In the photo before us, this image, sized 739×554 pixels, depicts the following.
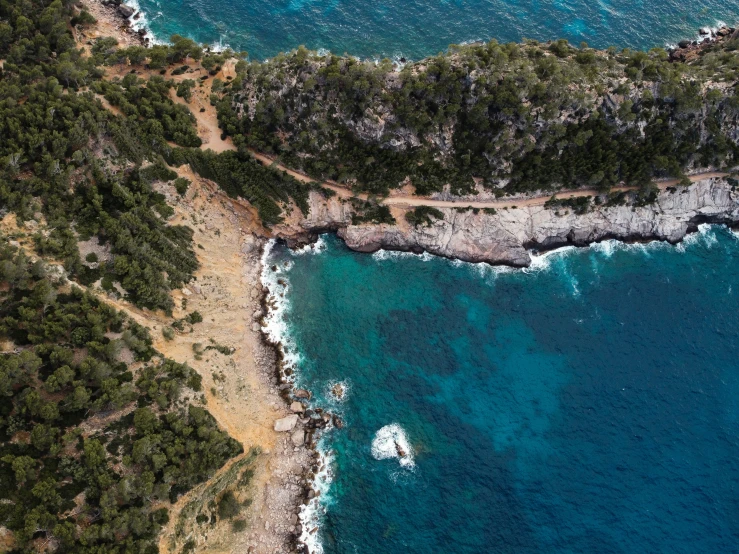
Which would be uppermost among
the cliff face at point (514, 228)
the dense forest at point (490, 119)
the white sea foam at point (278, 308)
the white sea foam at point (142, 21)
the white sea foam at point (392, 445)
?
the white sea foam at point (142, 21)

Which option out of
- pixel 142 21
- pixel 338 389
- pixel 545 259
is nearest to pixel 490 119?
pixel 545 259

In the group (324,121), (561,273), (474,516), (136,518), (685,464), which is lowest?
(136,518)

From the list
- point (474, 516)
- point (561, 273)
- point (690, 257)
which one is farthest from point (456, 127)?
point (474, 516)

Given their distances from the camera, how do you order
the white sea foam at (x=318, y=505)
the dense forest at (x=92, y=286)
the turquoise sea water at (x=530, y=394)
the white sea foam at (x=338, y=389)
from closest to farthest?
the dense forest at (x=92, y=286)
the white sea foam at (x=318, y=505)
the turquoise sea water at (x=530, y=394)
the white sea foam at (x=338, y=389)

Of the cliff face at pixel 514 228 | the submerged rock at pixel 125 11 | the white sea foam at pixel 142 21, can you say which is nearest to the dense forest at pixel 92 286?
the cliff face at pixel 514 228

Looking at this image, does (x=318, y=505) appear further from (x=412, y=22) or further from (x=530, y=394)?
(x=412, y=22)

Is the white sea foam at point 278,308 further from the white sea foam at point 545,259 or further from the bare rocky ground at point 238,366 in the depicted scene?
the white sea foam at point 545,259

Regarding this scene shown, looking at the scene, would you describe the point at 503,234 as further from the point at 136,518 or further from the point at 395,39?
the point at 136,518
